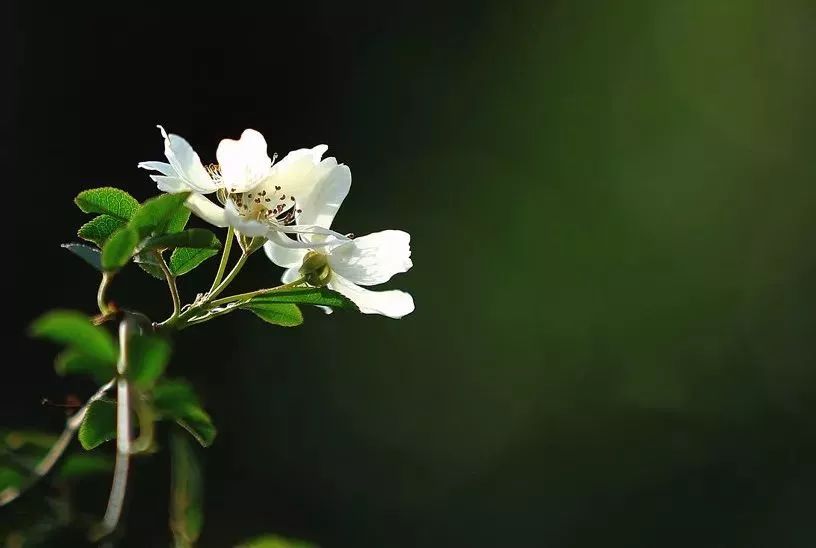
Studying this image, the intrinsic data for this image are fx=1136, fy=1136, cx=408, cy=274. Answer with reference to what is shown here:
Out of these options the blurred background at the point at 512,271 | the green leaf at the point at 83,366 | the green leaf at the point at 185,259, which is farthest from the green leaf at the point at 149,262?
the blurred background at the point at 512,271

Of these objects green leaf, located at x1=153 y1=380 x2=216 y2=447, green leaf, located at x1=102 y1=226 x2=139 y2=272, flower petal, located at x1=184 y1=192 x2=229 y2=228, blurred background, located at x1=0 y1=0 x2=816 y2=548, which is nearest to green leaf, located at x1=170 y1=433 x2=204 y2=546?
green leaf, located at x1=153 y1=380 x2=216 y2=447

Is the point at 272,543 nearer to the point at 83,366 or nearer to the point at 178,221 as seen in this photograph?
the point at 83,366

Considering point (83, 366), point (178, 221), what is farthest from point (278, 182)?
point (83, 366)

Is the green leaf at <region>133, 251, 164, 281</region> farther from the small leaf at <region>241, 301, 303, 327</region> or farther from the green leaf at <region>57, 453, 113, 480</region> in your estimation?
the green leaf at <region>57, 453, 113, 480</region>

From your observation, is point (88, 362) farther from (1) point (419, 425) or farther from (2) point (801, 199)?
(2) point (801, 199)

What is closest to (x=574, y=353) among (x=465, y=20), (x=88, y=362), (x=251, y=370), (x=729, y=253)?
(x=729, y=253)

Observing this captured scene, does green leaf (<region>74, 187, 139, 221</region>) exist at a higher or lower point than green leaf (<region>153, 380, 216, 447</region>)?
higher
